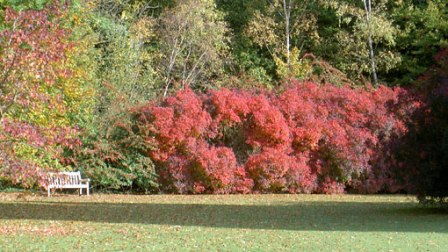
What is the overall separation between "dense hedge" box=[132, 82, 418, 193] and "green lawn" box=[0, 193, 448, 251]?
8.76 ft

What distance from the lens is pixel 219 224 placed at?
1641 cm

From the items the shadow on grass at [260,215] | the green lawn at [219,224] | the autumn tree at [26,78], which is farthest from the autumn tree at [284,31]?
the autumn tree at [26,78]

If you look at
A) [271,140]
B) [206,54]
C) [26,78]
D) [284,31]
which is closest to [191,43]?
[206,54]

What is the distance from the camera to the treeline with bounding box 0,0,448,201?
27.5 meters

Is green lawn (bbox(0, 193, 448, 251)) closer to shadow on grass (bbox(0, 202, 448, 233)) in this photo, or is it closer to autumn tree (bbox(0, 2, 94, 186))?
shadow on grass (bbox(0, 202, 448, 233))

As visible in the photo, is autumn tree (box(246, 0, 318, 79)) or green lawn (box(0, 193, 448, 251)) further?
autumn tree (box(246, 0, 318, 79))

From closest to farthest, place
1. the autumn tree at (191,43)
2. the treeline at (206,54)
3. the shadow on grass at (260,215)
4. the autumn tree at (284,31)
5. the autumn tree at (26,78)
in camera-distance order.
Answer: the autumn tree at (26,78) < the shadow on grass at (260,215) < the treeline at (206,54) < the autumn tree at (191,43) < the autumn tree at (284,31)

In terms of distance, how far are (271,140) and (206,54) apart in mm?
9375

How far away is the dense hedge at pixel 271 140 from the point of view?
89.4ft

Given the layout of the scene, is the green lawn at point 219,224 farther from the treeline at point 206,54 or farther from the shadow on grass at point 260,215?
the treeline at point 206,54

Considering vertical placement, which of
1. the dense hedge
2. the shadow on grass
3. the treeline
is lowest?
the shadow on grass

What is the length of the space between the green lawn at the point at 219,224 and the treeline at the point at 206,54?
3.36m

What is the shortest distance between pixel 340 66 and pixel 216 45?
598 cm

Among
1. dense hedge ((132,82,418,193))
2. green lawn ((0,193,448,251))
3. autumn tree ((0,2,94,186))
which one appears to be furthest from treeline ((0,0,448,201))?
autumn tree ((0,2,94,186))
